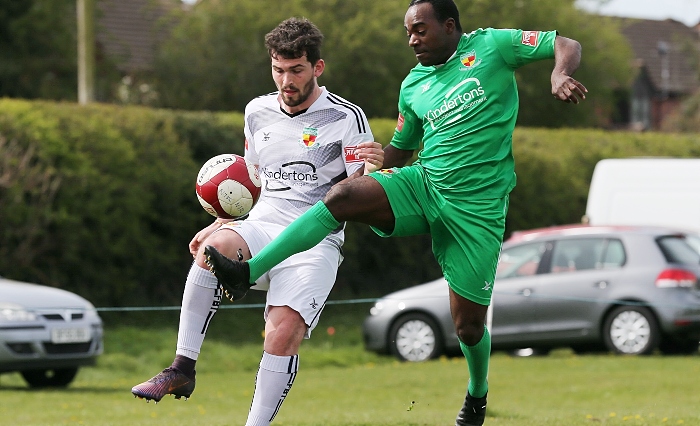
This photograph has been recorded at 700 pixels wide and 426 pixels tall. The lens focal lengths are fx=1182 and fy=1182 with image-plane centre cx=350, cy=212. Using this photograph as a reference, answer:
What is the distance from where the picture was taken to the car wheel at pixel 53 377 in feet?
49.2

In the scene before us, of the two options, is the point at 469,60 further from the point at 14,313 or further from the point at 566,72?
the point at 14,313

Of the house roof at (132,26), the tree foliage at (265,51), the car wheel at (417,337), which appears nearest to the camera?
the car wheel at (417,337)

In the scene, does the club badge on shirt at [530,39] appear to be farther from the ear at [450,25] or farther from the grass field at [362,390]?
the grass field at [362,390]

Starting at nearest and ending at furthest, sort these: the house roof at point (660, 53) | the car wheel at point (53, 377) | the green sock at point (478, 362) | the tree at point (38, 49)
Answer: the green sock at point (478, 362)
the car wheel at point (53, 377)
the tree at point (38, 49)
the house roof at point (660, 53)

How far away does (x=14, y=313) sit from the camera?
13.7m

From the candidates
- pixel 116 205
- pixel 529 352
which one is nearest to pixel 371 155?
pixel 529 352

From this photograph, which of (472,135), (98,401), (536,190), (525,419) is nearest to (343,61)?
(536,190)

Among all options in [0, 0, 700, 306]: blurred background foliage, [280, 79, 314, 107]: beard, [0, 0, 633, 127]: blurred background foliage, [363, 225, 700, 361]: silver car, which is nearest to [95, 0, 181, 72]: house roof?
[0, 0, 700, 306]: blurred background foliage

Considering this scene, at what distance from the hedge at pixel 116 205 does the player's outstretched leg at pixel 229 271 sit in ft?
36.6

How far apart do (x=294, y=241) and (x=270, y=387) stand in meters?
0.87

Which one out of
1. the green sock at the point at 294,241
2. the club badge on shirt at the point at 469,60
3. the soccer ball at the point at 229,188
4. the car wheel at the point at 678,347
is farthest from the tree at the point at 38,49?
the green sock at the point at 294,241

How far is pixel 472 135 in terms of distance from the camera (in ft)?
23.6

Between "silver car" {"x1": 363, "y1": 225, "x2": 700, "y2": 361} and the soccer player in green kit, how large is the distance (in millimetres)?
9051

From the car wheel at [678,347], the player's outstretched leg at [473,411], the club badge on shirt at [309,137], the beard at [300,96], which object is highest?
the beard at [300,96]
